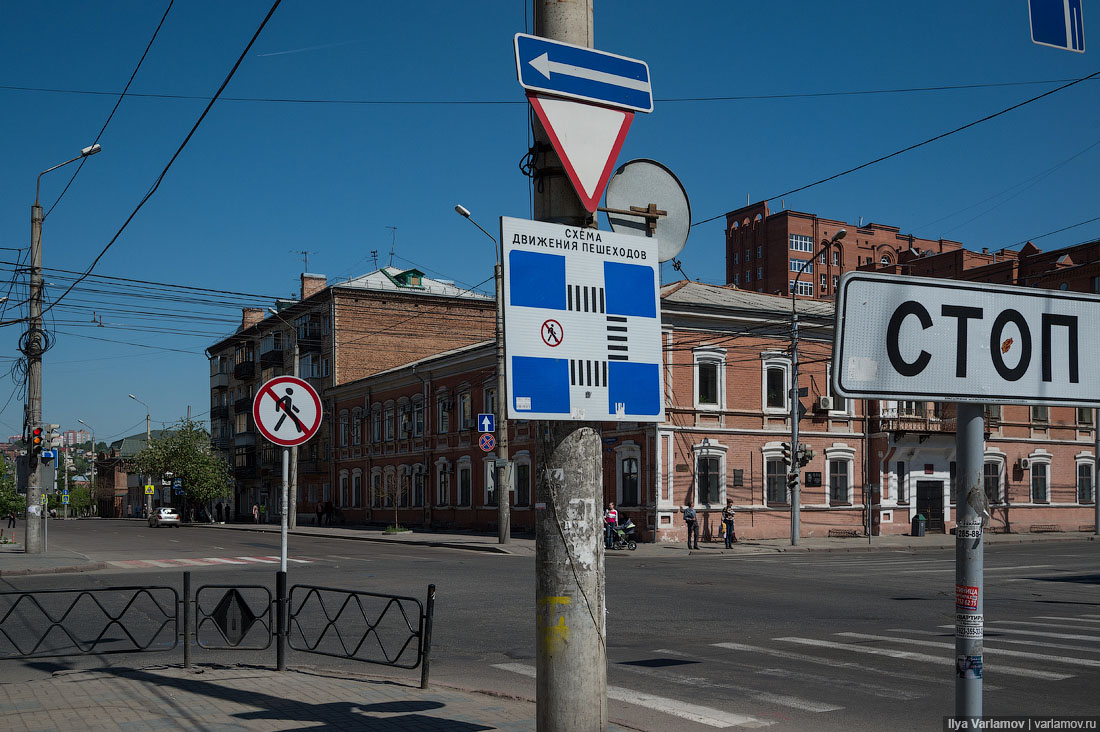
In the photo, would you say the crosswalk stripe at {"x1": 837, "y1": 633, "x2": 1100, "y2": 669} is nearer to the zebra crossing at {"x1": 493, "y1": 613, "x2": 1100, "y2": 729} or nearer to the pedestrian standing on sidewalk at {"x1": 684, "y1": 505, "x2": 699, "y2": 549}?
the zebra crossing at {"x1": 493, "y1": 613, "x2": 1100, "y2": 729}

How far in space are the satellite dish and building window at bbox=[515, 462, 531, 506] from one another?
1518 inches

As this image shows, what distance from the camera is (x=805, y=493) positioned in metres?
40.3

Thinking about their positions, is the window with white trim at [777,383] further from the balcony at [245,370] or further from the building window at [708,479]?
the balcony at [245,370]

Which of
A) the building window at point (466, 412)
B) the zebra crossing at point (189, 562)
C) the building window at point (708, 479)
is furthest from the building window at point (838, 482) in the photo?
the zebra crossing at point (189, 562)

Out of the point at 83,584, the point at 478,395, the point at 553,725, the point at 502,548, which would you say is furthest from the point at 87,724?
the point at 478,395

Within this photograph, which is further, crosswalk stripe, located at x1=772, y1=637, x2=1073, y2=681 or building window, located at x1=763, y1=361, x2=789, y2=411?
building window, located at x1=763, y1=361, x2=789, y2=411

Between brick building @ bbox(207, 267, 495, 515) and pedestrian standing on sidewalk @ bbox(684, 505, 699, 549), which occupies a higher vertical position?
brick building @ bbox(207, 267, 495, 515)

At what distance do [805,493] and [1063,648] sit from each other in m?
30.3

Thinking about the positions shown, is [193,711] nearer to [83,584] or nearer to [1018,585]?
[83,584]

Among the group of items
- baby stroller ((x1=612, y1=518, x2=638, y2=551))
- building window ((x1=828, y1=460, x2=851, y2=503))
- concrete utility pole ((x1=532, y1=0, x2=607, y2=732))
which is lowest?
baby stroller ((x1=612, y1=518, x2=638, y2=551))

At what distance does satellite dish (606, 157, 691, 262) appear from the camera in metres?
5.01

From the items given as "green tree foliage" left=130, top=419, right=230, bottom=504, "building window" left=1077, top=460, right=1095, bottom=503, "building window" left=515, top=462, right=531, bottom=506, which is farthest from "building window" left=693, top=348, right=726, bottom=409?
"green tree foliage" left=130, top=419, right=230, bottom=504

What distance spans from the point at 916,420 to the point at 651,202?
40151 millimetres

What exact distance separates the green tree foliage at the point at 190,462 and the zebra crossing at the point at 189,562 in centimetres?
4755
